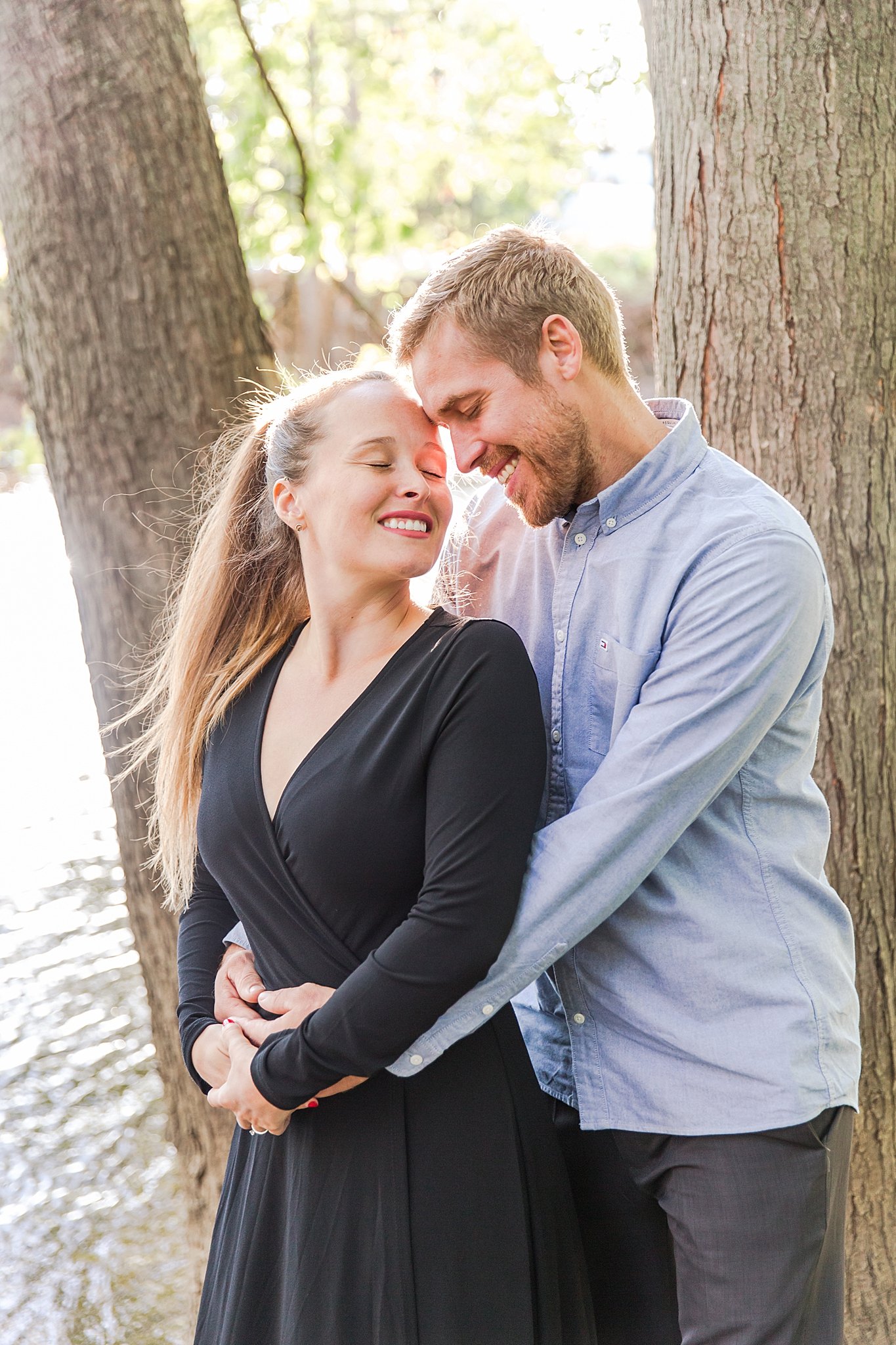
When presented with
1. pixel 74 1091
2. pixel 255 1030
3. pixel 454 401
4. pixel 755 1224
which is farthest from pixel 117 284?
pixel 74 1091

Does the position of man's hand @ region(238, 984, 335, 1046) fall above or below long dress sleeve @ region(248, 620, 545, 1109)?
below

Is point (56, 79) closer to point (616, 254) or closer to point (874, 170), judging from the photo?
point (874, 170)

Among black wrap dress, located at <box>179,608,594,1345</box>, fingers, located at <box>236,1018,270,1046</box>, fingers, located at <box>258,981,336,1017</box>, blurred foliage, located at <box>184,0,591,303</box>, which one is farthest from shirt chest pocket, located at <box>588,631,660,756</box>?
blurred foliage, located at <box>184,0,591,303</box>

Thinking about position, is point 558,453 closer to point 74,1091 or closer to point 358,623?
point 358,623

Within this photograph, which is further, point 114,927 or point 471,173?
point 471,173

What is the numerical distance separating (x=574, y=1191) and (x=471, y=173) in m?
15.8

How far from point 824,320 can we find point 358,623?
4.14ft

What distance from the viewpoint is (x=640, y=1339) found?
205 centimetres

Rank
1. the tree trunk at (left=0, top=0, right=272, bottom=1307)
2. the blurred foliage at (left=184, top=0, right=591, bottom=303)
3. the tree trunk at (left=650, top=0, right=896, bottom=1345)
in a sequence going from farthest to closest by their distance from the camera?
the blurred foliage at (left=184, top=0, right=591, bottom=303) → the tree trunk at (left=0, top=0, right=272, bottom=1307) → the tree trunk at (left=650, top=0, right=896, bottom=1345)

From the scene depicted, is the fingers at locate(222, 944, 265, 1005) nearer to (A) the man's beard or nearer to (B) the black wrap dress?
(B) the black wrap dress

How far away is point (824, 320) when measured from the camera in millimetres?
2492

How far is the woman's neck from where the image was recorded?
6.35 ft

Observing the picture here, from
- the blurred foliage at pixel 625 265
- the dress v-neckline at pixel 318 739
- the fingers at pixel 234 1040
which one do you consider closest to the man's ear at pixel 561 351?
the dress v-neckline at pixel 318 739

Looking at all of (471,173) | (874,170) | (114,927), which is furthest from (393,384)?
(471,173)
